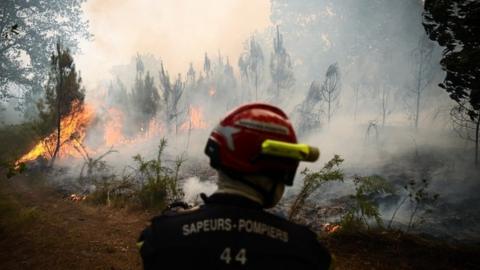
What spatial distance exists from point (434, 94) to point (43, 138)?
36.7 metres

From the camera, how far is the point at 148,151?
26.7 meters

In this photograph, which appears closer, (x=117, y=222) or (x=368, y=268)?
(x=368, y=268)

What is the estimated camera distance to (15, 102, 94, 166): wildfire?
59.0 feet

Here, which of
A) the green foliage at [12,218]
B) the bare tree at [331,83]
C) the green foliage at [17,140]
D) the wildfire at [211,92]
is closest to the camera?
the green foliage at [12,218]

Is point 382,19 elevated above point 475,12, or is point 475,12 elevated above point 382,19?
point 382,19

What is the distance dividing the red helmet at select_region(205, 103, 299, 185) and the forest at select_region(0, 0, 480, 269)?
17.0 ft

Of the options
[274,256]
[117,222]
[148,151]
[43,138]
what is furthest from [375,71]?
[274,256]

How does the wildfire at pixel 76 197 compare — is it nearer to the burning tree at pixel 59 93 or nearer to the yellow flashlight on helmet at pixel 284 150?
the burning tree at pixel 59 93

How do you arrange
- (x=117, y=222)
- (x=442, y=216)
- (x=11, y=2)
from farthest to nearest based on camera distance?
1. (x=11, y=2)
2. (x=442, y=216)
3. (x=117, y=222)

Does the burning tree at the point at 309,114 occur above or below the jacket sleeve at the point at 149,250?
below

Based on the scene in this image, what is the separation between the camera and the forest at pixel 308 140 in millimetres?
7371

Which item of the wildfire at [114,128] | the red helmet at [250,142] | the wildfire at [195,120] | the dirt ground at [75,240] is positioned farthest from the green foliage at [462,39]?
the wildfire at [195,120]

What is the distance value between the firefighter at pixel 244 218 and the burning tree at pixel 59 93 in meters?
17.9

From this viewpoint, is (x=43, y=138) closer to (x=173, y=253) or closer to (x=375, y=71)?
(x=173, y=253)
